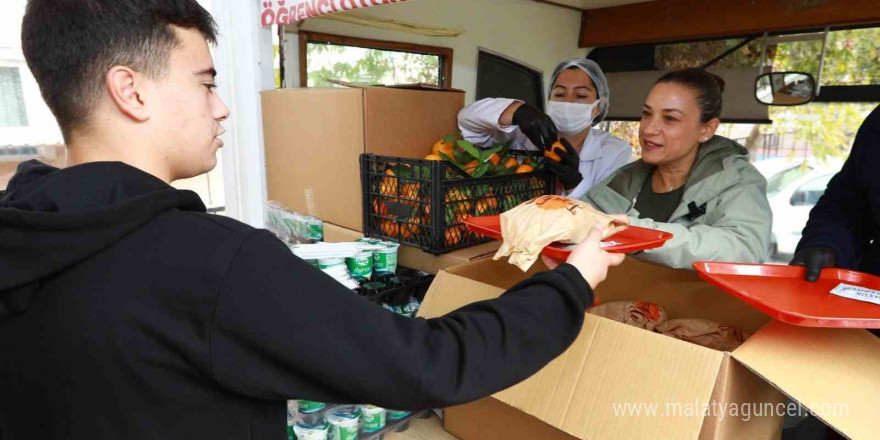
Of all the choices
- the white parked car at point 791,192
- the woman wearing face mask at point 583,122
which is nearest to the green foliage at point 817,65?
the white parked car at point 791,192

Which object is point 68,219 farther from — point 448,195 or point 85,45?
point 448,195

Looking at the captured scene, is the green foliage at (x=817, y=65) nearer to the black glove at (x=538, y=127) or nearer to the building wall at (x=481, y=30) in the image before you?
the building wall at (x=481, y=30)

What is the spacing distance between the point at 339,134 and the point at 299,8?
0.44m

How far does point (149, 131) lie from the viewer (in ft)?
1.98

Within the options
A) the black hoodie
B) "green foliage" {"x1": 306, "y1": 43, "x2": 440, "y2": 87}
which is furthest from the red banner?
the black hoodie

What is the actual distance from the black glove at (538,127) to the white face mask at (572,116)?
0.51m

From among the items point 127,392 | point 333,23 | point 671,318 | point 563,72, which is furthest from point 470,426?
point 333,23

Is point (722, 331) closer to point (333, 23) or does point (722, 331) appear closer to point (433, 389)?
point (433, 389)

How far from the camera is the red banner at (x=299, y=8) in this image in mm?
1400

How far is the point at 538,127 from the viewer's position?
1537mm

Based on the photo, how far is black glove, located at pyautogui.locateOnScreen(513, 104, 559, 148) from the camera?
5.03 ft

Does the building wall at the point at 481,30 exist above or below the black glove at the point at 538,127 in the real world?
above

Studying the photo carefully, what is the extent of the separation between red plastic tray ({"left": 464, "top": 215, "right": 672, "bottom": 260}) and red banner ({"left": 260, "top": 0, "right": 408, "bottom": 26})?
25.7 inches

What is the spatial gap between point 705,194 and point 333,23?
5.38ft
